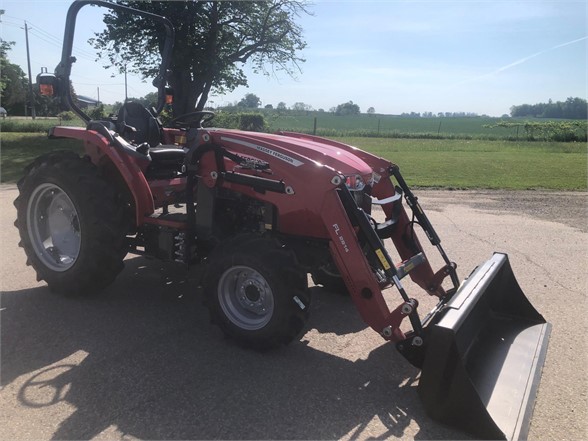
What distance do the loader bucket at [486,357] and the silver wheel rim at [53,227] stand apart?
3.26 metres

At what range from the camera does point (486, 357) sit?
3188 millimetres

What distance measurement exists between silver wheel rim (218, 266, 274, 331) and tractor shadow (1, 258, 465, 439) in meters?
0.22

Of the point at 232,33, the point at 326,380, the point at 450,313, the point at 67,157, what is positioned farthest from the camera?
the point at 232,33

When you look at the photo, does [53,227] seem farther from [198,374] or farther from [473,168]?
[473,168]

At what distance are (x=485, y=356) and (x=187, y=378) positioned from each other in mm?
1972

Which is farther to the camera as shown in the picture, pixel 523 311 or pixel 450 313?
pixel 523 311

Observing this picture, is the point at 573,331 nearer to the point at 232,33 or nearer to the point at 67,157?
the point at 67,157

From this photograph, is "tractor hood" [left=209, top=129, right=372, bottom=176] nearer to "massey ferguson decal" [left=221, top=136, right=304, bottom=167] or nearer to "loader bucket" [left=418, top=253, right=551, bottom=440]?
"massey ferguson decal" [left=221, top=136, right=304, bottom=167]

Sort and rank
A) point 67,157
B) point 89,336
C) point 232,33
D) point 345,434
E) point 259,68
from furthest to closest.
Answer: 1. point 259,68
2. point 232,33
3. point 67,157
4. point 89,336
5. point 345,434

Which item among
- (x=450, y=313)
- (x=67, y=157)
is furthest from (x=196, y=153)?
(x=450, y=313)

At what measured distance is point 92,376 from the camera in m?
3.02

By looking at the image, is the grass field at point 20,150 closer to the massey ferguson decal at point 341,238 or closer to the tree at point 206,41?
the tree at point 206,41

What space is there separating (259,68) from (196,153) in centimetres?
1654

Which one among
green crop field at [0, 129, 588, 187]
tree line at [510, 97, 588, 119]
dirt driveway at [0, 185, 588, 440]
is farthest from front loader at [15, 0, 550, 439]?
tree line at [510, 97, 588, 119]
